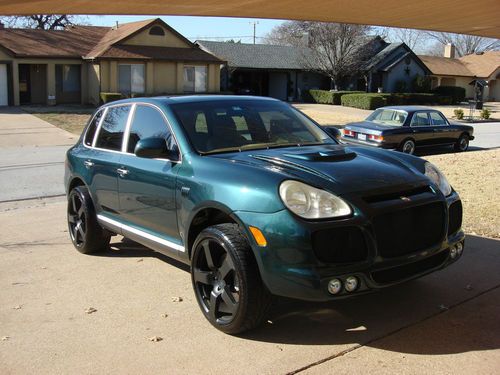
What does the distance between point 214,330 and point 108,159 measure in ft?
7.53

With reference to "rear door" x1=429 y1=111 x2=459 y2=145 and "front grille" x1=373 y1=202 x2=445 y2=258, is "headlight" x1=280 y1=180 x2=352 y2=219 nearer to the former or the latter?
"front grille" x1=373 y1=202 x2=445 y2=258

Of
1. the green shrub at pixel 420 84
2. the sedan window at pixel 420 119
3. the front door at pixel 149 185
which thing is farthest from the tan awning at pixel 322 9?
the green shrub at pixel 420 84

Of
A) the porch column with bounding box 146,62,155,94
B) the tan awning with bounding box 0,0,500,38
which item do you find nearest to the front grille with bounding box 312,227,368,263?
the tan awning with bounding box 0,0,500,38

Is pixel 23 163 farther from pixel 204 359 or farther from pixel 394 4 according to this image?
pixel 204 359

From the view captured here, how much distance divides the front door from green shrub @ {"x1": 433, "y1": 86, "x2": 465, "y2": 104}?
1868 inches

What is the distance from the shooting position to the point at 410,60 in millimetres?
48438

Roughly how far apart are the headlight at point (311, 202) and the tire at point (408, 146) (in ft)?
39.6

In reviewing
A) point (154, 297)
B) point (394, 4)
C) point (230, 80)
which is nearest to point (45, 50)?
point (230, 80)

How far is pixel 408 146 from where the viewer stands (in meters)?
15.4

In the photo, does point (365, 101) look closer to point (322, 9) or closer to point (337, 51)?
point (337, 51)

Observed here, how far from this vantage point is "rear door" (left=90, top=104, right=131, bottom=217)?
17.7 feet

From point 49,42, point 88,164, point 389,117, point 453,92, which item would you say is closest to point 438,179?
point 88,164

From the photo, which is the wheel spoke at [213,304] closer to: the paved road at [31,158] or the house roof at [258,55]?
the paved road at [31,158]

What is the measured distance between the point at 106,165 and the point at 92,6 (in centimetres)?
501
